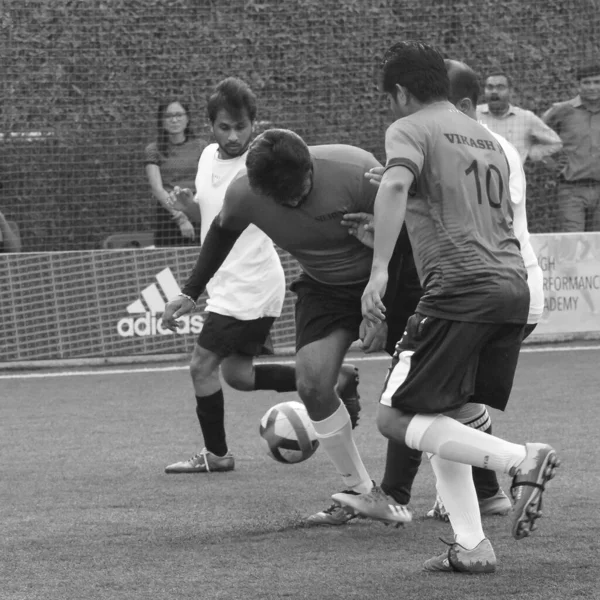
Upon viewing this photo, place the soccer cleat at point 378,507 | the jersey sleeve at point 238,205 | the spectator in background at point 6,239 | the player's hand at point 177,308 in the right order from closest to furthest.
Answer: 1. the soccer cleat at point 378,507
2. the jersey sleeve at point 238,205
3. the player's hand at point 177,308
4. the spectator in background at point 6,239

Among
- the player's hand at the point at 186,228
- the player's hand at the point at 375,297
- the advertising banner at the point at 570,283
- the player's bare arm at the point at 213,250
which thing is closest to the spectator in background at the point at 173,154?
the player's hand at the point at 186,228

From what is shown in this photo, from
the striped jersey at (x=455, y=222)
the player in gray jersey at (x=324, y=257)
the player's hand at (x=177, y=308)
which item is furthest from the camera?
the player's hand at (x=177, y=308)

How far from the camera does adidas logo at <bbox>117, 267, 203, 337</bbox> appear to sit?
12.1 metres

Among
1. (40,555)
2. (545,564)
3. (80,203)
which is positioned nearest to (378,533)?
(545,564)

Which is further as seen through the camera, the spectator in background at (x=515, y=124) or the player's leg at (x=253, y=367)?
the spectator in background at (x=515, y=124)

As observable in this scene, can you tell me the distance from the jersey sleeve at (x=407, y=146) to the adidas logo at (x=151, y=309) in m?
7.49

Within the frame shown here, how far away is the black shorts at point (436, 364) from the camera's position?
15.3 ft

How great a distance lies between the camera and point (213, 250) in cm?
609

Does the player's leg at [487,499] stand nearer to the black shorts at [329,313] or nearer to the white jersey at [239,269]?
the black shorts at [329,313]

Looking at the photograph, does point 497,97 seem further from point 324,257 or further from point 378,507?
point 378,507

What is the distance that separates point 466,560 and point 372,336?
39.1 inches

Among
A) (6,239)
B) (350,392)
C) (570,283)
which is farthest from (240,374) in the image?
(570,283)

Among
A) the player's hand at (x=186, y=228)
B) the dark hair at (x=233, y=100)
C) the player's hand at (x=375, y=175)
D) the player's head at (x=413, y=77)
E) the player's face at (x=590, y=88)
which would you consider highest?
the player's head at (x=413, y=77)

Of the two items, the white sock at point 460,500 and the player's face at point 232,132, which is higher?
the player's face at point 232,132
